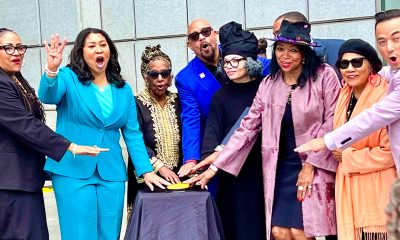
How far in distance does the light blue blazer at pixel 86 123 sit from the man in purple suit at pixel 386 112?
55.0 inches

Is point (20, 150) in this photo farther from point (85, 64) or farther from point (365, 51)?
point (365, 51)

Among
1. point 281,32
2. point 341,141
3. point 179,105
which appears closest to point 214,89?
point 179,105

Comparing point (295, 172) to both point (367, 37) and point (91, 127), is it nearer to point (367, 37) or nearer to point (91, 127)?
point (91, 127)

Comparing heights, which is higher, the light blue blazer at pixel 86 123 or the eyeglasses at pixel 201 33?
the eyeglasses at pixel 201 33

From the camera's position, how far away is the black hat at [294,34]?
3686mm

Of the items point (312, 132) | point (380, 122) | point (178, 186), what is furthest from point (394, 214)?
point (178, 186)

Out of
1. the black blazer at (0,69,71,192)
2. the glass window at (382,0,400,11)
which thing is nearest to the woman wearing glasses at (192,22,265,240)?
A: the black blazer at (0,69,71,192)

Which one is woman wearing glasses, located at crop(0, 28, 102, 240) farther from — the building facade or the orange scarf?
the building facade

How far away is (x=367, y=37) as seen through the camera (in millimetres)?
8117

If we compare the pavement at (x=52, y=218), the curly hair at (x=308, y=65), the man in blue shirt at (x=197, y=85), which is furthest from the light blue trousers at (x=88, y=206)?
the pavement at (x=52, y=218)

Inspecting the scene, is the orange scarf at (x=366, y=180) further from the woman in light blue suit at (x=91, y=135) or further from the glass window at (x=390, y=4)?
the glass window at (x=390, y=4)

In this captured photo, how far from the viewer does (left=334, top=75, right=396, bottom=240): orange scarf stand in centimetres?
341

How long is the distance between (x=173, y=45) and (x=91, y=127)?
5.41 metres

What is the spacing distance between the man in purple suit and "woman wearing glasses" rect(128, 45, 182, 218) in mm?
1252
